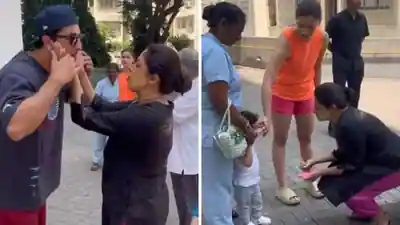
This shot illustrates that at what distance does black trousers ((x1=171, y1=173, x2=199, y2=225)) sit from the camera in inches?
94.7

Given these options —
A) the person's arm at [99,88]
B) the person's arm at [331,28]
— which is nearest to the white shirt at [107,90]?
the person's arm at [99,88]

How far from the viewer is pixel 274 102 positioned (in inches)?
101

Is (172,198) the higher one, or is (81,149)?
(81,149)

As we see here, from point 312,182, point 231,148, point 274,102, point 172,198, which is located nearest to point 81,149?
point 172,198

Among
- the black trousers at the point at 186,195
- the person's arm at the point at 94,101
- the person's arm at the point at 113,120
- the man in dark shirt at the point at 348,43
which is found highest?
the man in dark shirt at the point at 348,43

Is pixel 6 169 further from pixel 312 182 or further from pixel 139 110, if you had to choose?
pixel 312 182

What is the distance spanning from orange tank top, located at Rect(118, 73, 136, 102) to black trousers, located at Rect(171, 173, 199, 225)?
42 centimetres

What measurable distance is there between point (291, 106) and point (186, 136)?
0.51 metres

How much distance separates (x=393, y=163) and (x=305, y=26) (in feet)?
2.48

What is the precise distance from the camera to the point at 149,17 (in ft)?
7.58

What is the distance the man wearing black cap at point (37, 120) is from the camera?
1758mm

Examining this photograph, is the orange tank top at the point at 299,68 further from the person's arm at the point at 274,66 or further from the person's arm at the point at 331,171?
the person's arm at the point at 331,171

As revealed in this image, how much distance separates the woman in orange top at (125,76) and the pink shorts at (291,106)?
2.20 ft

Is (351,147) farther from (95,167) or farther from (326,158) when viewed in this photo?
(95,167)
